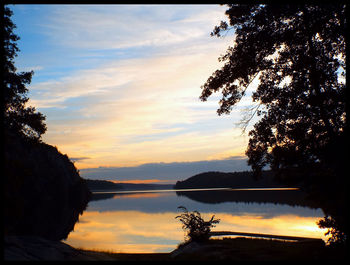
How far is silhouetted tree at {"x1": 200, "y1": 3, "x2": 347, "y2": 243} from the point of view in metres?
12.9

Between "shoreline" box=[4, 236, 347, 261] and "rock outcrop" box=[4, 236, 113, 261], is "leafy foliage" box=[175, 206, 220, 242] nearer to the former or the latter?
"shoreline" box=[4, 236, 347, 261]

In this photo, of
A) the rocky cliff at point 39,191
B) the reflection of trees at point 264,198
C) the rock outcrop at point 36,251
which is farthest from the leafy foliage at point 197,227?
the reflection of trees at point 264,198

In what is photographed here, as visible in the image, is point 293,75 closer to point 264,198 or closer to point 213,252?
point 213,252

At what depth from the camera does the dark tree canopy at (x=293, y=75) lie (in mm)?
13008

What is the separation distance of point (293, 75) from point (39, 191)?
7903 cm

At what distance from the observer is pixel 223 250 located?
13.5 m

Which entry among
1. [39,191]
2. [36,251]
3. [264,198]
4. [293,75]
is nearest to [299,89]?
[293,75]

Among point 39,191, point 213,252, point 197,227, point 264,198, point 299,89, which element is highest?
point 299,89

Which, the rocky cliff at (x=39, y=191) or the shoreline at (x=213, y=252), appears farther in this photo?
the rocky cliff at (x=39, y=191)

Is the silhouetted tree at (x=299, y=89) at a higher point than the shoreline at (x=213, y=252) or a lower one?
higher

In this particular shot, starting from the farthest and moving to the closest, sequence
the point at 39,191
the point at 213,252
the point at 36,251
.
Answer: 1. the point at 39,191
2. the point at 213,252
3. the point at 36,251

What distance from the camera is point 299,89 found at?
1337cm

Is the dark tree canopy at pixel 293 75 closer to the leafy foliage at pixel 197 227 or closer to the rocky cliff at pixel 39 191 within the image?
the leafy foliage at pixel 197 227

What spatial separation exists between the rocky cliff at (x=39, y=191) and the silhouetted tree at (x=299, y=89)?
382 inches
